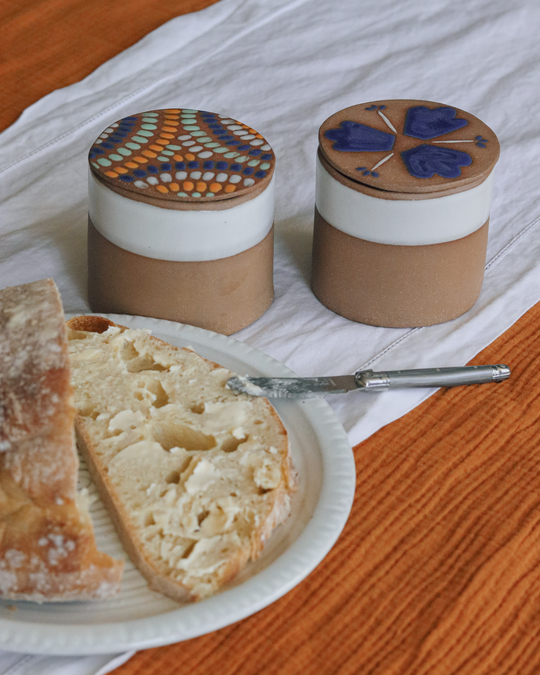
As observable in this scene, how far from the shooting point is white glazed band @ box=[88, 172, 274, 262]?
0.98 meters

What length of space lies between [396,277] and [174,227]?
29cm

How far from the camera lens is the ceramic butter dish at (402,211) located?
1.01 meters

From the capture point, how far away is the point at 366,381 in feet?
3.27

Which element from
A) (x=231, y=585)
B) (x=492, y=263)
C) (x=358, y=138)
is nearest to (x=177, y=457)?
(x=231, y=585)

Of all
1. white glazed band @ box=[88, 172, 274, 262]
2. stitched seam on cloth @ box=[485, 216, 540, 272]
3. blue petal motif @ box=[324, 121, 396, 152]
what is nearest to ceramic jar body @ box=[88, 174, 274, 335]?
white glazed band @ box=[88, 172, 274, 262]

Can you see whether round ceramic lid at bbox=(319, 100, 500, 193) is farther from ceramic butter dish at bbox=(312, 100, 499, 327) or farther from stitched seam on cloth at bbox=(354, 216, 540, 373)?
stitched seam on cloth at bbox=(354, 216, 540, 373)

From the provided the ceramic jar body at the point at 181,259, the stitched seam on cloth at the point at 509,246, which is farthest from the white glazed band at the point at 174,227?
the stitched seam on cloth at the point at 509,246

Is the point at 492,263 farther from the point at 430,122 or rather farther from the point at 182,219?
the point at 182,219

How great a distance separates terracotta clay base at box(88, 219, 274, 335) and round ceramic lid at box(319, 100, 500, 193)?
0.49 feet

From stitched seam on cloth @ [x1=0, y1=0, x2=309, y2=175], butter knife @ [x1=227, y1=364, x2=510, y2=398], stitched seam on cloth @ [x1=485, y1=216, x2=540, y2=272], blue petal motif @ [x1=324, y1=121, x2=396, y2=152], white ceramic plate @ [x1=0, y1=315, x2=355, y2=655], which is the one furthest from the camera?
stitched seam on cloth @ [x1=0, y1=0, x2=309, y2=175]

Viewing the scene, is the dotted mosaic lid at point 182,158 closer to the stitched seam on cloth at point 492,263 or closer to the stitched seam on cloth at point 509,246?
the stitched seam on cloth at point 492,263

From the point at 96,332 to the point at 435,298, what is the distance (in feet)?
1.45

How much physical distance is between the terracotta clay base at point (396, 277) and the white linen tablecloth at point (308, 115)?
0.02 m

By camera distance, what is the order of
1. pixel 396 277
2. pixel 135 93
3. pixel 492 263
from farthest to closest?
pixel 135 93, pixel 492 263, pixel 396 277
